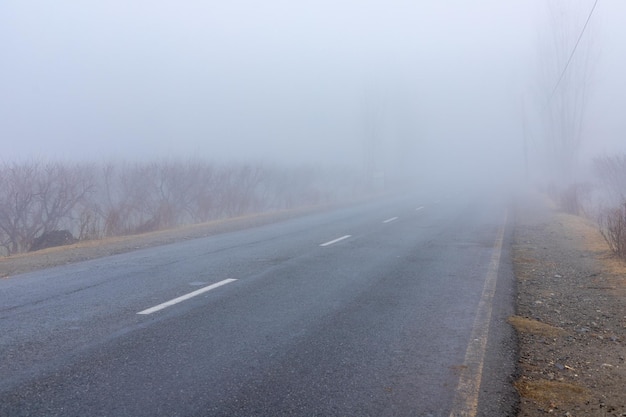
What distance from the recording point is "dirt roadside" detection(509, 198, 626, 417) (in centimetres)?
425

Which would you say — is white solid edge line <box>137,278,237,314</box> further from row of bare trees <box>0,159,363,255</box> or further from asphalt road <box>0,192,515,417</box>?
row of bare trees <box>0,159,363,255</box>

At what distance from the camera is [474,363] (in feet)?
16.5

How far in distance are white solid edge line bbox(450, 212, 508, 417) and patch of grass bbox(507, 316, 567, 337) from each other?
1.02 ft

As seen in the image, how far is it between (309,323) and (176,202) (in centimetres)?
2170

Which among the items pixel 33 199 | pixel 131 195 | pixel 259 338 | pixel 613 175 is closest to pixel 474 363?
pixel 259 338

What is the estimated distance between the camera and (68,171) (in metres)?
21.2

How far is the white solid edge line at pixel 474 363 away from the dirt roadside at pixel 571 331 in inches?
13.3

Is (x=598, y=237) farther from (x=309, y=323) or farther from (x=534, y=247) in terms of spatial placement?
(x=309, y=323)

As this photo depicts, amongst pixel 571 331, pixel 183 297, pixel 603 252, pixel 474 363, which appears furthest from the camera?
pixel 603 252

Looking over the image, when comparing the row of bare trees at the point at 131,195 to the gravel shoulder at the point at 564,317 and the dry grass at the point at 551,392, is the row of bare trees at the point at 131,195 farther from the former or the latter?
the dry grass at the point at 551,392

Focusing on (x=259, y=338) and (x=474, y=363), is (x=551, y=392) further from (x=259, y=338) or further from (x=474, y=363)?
(x=259, y=338)

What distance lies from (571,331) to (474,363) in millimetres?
1927

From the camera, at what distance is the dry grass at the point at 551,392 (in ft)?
13.7

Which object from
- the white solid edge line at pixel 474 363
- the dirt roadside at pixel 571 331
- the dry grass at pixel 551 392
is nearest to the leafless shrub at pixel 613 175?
the dirt roadside at pixel 571 331
